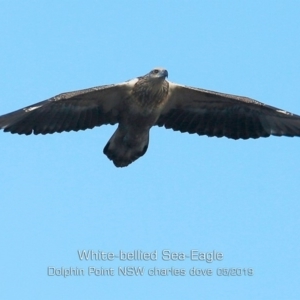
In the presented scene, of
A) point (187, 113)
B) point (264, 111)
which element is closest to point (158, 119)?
point (187, 113)

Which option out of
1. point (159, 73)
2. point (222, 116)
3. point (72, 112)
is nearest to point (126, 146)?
point (72, 112)

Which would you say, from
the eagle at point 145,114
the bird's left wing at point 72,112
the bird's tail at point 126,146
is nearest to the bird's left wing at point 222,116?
the eagle at point 145,114

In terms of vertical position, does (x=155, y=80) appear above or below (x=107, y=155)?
above

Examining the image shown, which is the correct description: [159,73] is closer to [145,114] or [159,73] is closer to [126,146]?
[145,114]

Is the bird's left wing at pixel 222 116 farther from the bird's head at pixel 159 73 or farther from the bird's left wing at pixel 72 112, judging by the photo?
the bird's left wing at pixel 72 112

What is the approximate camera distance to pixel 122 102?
1864 cm

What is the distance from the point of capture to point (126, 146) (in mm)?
18719

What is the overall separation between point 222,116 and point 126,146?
1855 mm

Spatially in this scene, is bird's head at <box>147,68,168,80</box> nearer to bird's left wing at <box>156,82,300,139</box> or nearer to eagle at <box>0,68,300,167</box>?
eagle at <box>0,68,300,167</box>

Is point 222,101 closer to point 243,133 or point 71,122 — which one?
point 243,133

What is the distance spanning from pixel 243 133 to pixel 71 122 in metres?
3.11

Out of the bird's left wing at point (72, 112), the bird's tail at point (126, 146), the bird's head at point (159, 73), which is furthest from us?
the bird's tail at point (126, 146)

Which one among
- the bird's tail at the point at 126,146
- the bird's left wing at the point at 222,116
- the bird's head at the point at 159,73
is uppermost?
the bird's head at the point at 159,73

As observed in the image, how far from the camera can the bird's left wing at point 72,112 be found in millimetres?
18141
